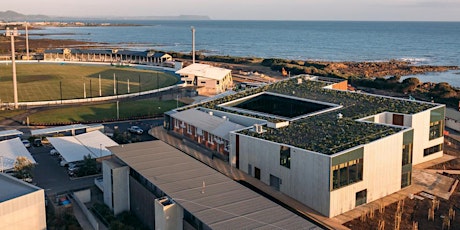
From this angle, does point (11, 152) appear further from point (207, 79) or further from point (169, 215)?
point (207, 79)

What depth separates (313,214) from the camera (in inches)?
939

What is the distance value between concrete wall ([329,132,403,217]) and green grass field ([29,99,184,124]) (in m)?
28.7

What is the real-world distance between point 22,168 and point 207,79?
39644mm

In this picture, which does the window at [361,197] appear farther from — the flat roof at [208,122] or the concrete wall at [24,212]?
the concrete wall at [24,212]

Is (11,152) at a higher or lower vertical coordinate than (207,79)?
lower

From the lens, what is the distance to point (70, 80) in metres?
69.1

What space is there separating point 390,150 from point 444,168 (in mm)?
7570

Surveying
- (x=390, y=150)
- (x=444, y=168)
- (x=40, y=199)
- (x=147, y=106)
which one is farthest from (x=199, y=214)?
(x=147, y=106)

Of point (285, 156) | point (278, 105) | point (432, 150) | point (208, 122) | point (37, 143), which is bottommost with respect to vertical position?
point (37, 143)

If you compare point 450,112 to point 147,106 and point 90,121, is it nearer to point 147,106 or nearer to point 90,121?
point 147,106

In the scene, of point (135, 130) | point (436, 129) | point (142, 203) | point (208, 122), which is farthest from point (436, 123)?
point (135, 130)

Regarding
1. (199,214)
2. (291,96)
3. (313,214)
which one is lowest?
(313,214)

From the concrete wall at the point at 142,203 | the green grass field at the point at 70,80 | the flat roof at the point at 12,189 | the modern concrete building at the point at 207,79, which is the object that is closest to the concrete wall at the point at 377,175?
the concrete wall at the point at 142,203

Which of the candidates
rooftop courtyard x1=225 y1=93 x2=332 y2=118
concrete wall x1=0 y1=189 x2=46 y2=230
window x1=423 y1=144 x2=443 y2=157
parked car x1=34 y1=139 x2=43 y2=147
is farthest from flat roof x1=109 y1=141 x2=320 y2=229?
Answer: window x1=423 y1=144 x2=443 y2=157
